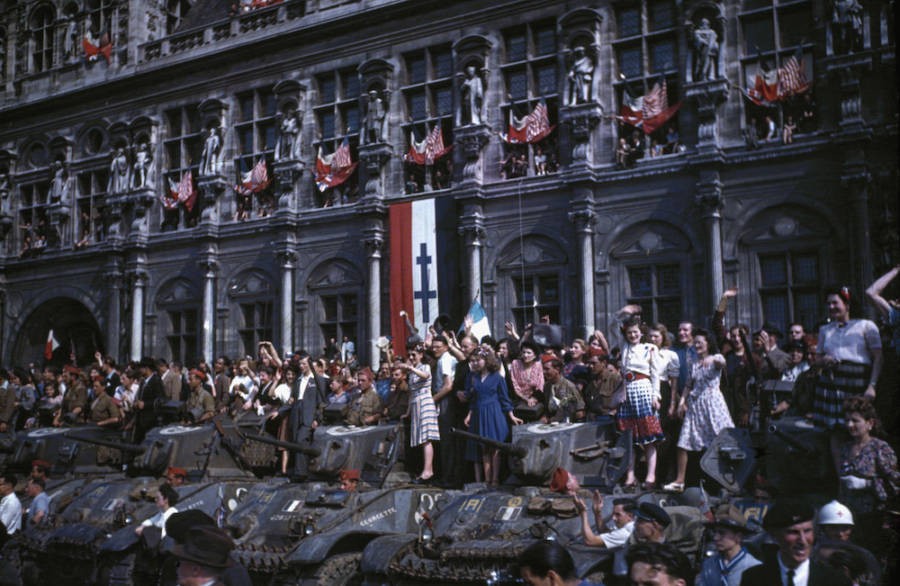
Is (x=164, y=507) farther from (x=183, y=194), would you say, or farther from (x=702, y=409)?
(x=183, y=194)

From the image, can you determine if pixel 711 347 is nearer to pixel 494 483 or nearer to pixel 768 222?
pixel 494 483

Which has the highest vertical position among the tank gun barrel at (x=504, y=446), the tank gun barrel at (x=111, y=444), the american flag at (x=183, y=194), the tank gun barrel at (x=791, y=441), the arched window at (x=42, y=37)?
the arched window at (x=42, y=37)

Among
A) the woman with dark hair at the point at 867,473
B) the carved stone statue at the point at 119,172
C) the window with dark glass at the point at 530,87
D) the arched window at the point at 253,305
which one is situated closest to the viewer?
the woman with dark hair at the point at 867,473

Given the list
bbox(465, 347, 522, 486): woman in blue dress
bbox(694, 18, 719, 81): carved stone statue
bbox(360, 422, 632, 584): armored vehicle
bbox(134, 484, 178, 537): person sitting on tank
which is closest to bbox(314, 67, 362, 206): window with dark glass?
bbox(694, 18, 719, 81): carved stone statue

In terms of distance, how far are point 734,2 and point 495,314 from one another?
8.21m

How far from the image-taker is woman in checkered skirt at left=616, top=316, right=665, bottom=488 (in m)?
10.7

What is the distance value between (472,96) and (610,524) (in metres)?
13.7

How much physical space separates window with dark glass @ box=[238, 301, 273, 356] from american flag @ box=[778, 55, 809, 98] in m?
13.7

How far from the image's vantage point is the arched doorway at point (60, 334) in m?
28.6

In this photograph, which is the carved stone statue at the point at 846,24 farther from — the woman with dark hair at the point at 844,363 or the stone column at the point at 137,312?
the stone column at the point at 137,312

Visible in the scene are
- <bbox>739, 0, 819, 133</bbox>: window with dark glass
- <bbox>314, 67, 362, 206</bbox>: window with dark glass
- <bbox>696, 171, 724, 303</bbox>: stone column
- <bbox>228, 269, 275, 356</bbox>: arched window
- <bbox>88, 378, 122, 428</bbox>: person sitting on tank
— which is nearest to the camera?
<bbox>88, 378, 122, 428</bbox>: person sitting on tank

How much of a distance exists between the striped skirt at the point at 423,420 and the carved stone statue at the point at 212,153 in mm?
14485

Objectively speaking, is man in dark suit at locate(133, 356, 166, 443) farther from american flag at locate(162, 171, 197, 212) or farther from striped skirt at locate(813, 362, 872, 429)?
striped skirt at locate(813, 362, 872, 429)

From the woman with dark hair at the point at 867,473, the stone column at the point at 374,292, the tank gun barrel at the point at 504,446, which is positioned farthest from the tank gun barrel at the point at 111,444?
the woman with dark hair at the point at 867,473
